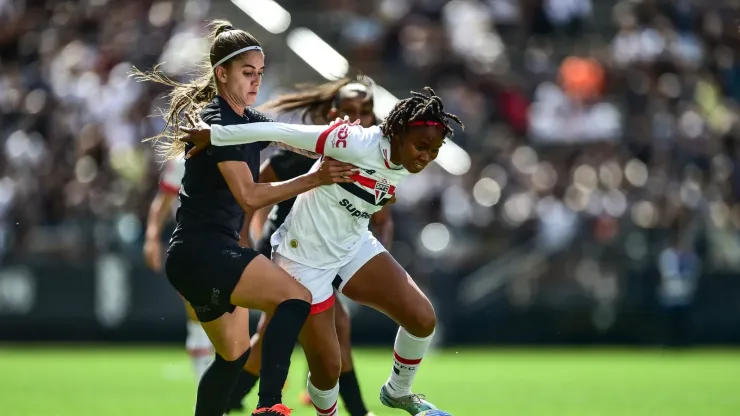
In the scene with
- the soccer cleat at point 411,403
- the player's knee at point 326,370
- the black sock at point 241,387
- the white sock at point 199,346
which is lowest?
the white sock at point 199,346

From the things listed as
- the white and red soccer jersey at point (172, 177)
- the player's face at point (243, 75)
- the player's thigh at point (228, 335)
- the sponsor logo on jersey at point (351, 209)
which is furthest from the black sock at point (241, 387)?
the player's face at point (243, 75)

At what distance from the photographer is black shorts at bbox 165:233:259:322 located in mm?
6281

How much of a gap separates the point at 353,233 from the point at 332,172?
64 centimetres

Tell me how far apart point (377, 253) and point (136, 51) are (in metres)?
13.2

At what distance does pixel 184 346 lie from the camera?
16812mm

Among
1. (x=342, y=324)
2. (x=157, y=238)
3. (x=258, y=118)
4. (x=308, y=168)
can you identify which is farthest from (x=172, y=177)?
(x=258, y=118)

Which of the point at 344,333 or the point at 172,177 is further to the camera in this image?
the point at 172,177

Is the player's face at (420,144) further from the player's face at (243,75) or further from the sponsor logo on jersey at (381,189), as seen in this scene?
the player's face at (243,75)

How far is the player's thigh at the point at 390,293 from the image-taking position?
699cm

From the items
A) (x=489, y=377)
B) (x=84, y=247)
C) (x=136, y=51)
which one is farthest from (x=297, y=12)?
(x=489, y=377)

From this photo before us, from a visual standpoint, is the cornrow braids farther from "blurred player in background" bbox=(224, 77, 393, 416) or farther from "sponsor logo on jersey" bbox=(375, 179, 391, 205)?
"blurred player in background" bbox=(224, 77, 393, 416)

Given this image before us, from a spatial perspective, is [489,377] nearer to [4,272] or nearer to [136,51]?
[4,272]

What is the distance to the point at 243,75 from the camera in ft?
21.6

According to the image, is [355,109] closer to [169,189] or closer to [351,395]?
[351,395]
